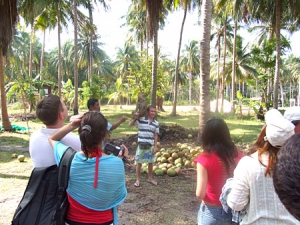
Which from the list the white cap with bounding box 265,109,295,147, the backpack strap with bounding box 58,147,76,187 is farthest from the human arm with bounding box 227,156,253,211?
the backpack strap with bounding box 58,147,76,187

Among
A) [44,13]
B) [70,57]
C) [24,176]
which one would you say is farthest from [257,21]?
[70,57]

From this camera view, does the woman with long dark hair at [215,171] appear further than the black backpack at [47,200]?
Yes

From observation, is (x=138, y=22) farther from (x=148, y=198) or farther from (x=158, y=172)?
(x=148, y=198)

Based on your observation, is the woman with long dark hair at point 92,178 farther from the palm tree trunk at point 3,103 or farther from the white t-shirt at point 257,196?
the palm tree trunk at point 3,103

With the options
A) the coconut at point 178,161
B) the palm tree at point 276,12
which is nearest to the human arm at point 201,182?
the coconut at point 178,161

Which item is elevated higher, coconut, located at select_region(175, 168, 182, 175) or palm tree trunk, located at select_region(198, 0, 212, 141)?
palm tree trunk, located at select_region(198, 0, 212, 141)

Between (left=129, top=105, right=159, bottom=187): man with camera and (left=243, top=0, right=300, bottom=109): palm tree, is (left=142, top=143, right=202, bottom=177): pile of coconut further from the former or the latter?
(left=243, top=0, right=300, bottom=109): palm tree

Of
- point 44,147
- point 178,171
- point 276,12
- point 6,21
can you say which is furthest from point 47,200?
point 276,12

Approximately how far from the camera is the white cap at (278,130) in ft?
5.75

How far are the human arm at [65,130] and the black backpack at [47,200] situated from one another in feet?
0.63

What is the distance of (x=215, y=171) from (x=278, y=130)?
2.56ft

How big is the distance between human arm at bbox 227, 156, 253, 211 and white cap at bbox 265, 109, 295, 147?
210 millimetres

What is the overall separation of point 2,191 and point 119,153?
4274 mm

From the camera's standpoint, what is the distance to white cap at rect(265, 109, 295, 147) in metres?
1.75
